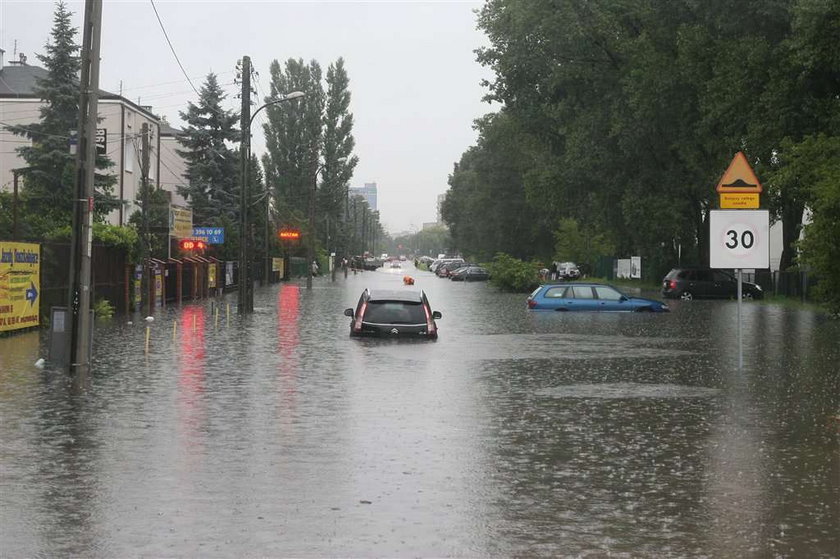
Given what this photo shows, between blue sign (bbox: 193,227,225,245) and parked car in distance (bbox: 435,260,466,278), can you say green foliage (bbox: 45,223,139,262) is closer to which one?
blue sign (bbox: 193,227,225,245)

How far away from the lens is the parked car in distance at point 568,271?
90.5 metres

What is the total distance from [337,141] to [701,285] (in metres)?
55.1

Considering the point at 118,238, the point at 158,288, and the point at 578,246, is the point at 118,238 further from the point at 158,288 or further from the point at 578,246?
the point at 578,246

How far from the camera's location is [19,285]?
27.4 meters

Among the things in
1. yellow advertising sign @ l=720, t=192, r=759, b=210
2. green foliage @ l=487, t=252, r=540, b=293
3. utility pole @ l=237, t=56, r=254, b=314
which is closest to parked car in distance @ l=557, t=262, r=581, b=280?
green foliage @ l=487, t=252, r=540, b=293

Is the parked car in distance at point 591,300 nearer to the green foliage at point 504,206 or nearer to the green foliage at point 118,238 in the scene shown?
the green foliage at point 118,238

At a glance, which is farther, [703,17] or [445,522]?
[703,17]

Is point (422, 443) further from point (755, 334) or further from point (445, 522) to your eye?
point (755, 334)

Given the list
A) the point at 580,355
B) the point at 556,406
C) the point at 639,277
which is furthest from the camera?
the point at 639,277

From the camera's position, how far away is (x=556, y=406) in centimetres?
1468

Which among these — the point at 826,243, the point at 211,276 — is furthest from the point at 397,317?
the point at 211,276

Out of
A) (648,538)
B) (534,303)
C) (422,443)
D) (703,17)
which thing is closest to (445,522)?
(648,538)

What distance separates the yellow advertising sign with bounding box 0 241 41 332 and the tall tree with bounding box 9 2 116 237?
18.3 metres

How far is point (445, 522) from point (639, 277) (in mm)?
74621
